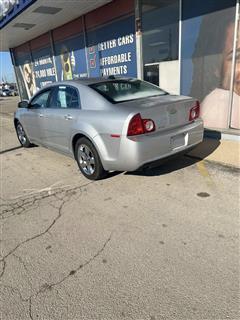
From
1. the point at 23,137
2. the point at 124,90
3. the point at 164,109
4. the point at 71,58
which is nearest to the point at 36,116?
the point at 23,137

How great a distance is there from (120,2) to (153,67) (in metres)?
2.34

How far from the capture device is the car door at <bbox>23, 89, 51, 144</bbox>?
5.15m

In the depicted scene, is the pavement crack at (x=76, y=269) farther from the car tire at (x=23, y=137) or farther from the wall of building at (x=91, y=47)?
the wall of building at (x=91, y=47)

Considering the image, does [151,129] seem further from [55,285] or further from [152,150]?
[55,285]

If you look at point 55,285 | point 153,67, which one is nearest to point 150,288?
point 55,285

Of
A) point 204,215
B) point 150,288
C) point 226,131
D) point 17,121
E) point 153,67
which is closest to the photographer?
point 150,288

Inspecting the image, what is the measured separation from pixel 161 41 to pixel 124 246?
6.38 metres

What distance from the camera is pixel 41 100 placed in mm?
5312

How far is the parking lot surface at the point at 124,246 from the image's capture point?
201 centimetres

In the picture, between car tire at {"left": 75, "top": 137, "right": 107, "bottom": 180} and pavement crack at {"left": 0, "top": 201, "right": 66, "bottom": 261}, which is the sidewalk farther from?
pavement crack at {"left": 0, "top": 201, "right": 66, "bottom": 261}

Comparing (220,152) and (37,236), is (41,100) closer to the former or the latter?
(37,236)

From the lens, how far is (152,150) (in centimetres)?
344

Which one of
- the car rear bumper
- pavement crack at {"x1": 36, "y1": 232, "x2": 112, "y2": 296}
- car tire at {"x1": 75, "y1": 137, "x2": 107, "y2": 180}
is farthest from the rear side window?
pavement crack at {"x1": 36, "y1": 232, "x2": 112, "y2": 296}

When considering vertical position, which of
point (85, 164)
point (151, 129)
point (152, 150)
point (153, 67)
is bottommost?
point (85, 164)
